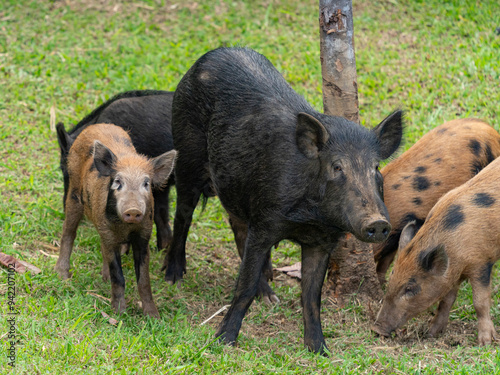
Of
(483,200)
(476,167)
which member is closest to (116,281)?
(483,200)

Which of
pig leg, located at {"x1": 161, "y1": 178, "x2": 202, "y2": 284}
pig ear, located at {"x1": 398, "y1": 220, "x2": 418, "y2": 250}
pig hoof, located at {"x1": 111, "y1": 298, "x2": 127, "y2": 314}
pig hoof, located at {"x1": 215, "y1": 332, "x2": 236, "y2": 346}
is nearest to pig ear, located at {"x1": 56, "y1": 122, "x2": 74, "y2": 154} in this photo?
pig leg, located at {"x1": 161, "y1": 178, "x2": 202, "y2": 284}

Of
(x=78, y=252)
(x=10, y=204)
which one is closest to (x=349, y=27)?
(x=78, y=252)

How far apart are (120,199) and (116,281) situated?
786mm

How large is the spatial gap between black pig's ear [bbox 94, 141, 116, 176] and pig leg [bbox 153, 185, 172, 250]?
5.34 feet

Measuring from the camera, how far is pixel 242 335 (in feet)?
17.9

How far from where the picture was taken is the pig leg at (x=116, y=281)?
561cm

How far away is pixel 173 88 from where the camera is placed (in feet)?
30.6

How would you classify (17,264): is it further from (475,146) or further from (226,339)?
(475,146)

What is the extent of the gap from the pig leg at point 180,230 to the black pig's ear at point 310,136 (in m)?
1.71

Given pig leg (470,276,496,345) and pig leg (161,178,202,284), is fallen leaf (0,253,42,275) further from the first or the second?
pig leg (470,276,496,345)

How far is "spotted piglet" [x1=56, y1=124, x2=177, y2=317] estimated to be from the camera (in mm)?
5332

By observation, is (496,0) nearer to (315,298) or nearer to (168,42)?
(168,42)

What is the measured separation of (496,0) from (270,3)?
3.67 m

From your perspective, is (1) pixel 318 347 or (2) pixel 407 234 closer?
(1) pixel 318 347
